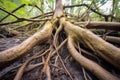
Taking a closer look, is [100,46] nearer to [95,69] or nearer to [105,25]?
[95,69]

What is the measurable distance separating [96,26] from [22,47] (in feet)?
4.71

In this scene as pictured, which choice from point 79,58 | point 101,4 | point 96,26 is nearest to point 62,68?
point 79,58

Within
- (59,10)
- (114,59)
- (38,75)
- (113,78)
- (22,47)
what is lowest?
(38,75)

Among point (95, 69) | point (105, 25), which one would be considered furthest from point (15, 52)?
point (105, 25)

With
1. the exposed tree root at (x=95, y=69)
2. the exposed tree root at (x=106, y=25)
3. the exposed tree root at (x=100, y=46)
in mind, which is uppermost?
the exposed tree root at (x=106, y=25)

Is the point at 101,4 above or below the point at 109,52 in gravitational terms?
above

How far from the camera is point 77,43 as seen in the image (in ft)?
8.29

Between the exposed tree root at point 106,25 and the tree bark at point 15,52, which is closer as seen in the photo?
the tree bark at point 15,52

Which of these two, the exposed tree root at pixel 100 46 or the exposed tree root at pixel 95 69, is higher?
the exposed tree root at pixel 100 46

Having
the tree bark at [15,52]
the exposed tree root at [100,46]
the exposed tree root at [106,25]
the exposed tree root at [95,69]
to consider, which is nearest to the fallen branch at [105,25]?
the exposed tree root at [106,25]

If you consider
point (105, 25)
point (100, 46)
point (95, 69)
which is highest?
point (105, 25)

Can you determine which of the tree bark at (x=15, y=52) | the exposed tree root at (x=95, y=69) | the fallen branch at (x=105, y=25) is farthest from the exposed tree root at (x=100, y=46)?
the tree bark at (x=15, y=52)

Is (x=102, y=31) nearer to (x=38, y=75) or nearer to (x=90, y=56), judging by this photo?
(x=90, y=56)

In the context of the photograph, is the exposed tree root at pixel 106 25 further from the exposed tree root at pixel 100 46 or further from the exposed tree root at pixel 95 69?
the exposed tree root at pixel 95 69
